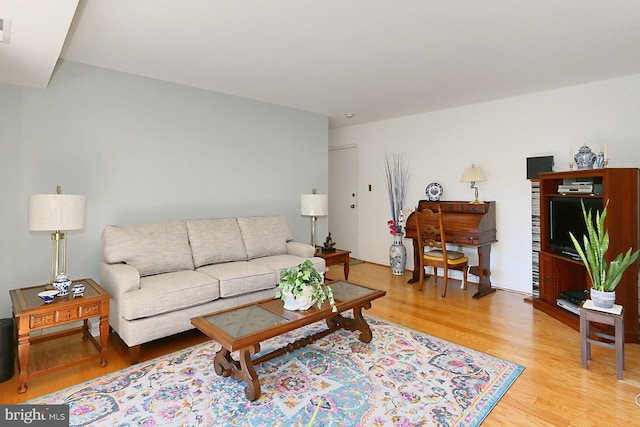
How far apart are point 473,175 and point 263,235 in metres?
2.68

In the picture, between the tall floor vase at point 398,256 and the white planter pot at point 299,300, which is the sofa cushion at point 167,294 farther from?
the tall floor vase at point 398,256

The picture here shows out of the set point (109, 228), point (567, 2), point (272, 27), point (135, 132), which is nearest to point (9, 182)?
point (109, 228)

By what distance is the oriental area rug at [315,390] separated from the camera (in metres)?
1.88

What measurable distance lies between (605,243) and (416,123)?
10.3 ft

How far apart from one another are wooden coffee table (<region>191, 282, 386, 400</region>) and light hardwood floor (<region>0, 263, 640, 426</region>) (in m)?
0.72

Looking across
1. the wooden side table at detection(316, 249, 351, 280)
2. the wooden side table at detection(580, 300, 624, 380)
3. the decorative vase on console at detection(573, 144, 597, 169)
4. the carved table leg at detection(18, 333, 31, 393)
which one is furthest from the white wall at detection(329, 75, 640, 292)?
the carved table leg at detection(18, 333, 31, 393)

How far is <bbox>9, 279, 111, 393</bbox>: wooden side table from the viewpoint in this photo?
7.00 feet

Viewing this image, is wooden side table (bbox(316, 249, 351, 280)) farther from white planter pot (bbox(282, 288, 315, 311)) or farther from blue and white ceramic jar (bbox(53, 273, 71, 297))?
blue and white ceramic jar (bbox(53, 273, 71, 297))

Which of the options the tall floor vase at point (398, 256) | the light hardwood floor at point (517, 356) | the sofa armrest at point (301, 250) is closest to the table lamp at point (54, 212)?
the light hardwood floor at point (517, 356)

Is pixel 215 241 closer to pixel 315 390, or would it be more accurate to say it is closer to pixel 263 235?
pixel 263 235

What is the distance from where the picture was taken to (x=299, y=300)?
2.32 meters

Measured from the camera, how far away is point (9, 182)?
2.74 m

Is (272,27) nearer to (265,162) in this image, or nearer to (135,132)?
(135,132)

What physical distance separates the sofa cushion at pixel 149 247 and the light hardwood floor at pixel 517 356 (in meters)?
0.64
